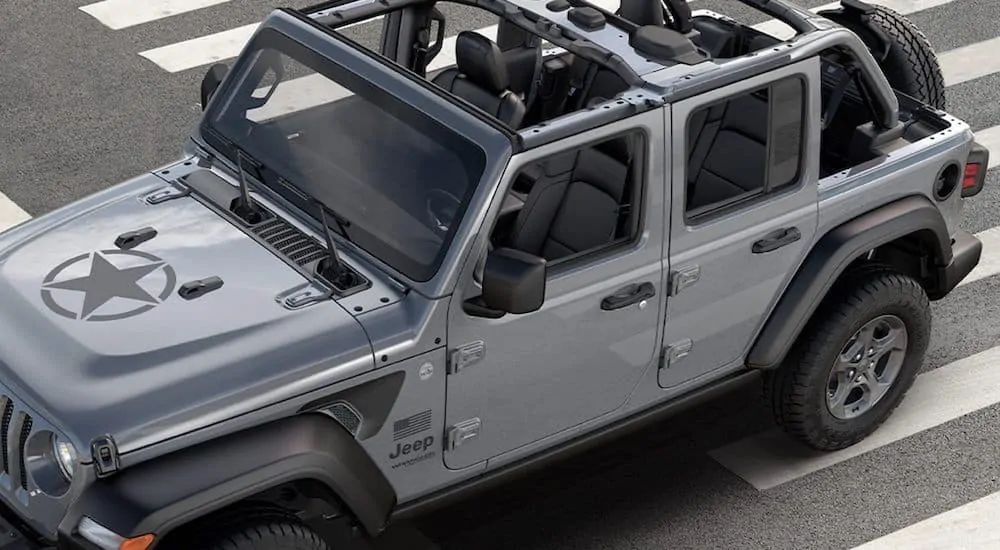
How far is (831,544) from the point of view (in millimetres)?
7625

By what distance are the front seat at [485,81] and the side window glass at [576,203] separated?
351mm

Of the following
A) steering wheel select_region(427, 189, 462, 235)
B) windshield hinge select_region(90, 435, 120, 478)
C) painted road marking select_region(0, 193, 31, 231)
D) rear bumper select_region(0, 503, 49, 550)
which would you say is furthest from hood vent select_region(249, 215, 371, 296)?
painted road marking select_region(0, 193, 31, 231)

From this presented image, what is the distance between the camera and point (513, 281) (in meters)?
6.24

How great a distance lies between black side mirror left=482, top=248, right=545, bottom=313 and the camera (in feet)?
20.5

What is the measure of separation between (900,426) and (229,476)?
3.80 m

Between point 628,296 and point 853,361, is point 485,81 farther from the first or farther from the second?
point 853,361

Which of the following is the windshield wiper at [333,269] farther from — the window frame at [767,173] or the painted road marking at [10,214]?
the painted road marking at [10,214]

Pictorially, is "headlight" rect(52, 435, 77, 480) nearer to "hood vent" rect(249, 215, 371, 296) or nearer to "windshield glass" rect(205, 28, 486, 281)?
"hood vent" rect(249, 215, 371, 296)

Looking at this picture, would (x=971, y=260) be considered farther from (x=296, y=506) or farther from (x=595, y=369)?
(x=296, y=506)

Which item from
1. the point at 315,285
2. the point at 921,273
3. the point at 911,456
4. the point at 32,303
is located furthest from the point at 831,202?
the point at 32,303

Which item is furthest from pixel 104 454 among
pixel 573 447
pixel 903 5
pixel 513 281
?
pixel 903 5

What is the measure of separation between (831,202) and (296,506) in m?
2.72

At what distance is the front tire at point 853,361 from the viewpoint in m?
7.73

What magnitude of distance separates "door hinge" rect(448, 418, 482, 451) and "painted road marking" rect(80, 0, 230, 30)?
21.7 ft
